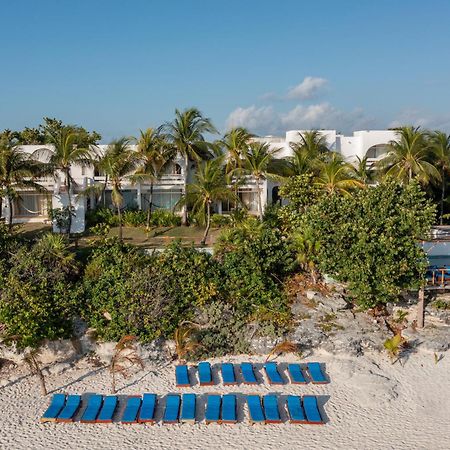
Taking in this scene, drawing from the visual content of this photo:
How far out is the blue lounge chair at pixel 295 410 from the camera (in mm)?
13859

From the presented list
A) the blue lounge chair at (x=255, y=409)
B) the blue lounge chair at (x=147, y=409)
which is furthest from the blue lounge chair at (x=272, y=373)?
the blue lounge chair at (x=147, y=409)

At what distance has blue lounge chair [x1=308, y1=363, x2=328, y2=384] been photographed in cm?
1608

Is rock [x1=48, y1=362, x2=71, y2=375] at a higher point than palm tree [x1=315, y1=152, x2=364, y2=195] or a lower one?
lower

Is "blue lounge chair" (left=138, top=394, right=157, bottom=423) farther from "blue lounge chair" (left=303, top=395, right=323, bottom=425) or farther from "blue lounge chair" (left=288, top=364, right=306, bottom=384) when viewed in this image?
"blue lounge chair" (left=288, top=364, right=306, bottom=384)

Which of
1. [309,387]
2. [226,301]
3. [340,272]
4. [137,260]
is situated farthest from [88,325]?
[340,272]

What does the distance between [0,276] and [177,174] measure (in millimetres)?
18129

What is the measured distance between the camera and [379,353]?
18.2 metres

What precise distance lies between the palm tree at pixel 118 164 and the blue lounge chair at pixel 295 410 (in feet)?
50.3

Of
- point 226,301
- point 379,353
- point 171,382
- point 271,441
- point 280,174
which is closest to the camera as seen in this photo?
point 271,441

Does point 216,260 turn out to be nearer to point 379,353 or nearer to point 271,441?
point 379,353

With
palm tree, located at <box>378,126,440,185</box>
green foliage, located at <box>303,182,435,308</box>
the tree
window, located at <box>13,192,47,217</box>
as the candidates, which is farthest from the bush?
window, located at <box>13,192,47,217</box>

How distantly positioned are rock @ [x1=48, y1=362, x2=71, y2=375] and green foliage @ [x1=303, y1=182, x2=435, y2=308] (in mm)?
10655

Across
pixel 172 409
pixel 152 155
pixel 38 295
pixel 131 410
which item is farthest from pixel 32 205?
pixel 172 409

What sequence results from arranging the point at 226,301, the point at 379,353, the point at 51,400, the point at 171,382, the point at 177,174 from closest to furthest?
1. the point at 51,400
2. the point at 171,382
3. the point at 379,353
4. the point at 226,301
5. the point at 177,174
